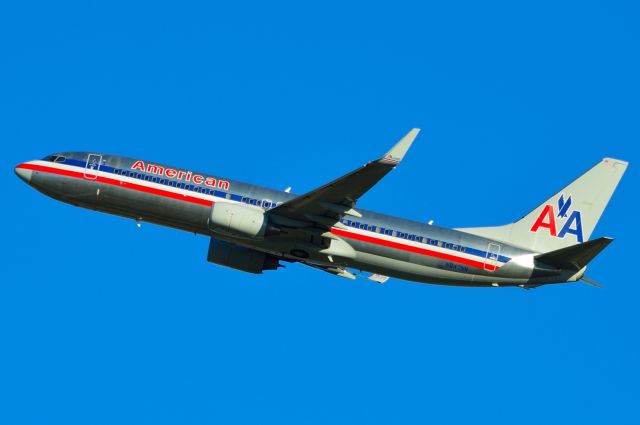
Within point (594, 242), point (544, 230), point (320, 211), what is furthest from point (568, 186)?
point (320, 211)

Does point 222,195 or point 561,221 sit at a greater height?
point 561,221

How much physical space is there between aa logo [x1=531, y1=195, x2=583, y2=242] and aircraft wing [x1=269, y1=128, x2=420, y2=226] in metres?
12.2

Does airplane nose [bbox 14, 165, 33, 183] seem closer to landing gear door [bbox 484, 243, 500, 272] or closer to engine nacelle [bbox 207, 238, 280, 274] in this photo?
engine nacelle [bbox 207, 238, 280, 274]

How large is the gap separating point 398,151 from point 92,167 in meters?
17.4

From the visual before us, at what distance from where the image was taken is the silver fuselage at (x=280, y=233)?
5400cm

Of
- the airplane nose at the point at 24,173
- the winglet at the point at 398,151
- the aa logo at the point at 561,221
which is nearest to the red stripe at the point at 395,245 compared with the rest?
the aa logo at the point at 561,221

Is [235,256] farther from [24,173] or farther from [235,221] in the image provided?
[24,173]

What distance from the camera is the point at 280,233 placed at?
53.7 meters

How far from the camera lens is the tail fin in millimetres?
57531

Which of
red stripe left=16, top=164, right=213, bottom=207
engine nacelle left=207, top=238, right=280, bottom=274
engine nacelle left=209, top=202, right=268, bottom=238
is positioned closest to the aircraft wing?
engine nacelle left=209, top=202, right=268, bottom=238

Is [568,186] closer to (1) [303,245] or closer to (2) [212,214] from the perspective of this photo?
(1) [303,245]

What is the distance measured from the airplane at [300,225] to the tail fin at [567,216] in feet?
2.36

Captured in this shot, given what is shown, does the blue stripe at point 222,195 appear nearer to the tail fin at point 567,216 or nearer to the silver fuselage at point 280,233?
the silver fuselage at point 280,233

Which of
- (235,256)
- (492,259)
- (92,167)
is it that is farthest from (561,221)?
(92,167)
